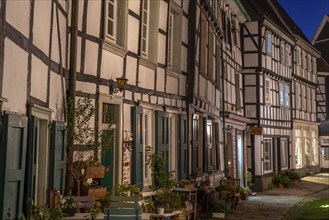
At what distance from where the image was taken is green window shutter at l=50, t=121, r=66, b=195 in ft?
20.7

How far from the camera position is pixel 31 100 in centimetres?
542

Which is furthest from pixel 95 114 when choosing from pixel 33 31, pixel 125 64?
pixel 33 31

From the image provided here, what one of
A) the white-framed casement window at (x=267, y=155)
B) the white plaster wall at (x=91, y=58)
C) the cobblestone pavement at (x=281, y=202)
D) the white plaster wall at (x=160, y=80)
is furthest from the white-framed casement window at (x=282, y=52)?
the white plaster wall at (x=91, y=58)

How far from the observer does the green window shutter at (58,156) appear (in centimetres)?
630

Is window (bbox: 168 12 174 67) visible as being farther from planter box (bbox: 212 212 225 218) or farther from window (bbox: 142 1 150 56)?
planter box (bbox: 212 212 225 218)

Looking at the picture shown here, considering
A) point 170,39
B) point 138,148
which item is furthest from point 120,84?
point 170,39

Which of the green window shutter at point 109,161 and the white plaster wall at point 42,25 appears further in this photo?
the green window shutter at point 109,161

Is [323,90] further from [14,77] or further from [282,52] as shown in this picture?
[14,77]

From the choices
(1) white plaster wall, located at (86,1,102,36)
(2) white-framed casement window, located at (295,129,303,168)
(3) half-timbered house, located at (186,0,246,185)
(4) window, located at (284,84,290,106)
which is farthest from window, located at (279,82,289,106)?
(1) white plaster wall, located at (86,1,102,36)

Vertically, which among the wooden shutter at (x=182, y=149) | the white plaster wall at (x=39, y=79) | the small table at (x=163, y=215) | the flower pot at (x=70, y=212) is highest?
the white plaster wall at (x=39, y=79)

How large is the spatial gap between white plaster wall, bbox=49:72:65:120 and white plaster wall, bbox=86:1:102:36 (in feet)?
4.79

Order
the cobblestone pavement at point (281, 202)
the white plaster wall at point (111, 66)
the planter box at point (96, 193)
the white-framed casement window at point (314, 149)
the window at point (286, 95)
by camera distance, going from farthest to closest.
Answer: the white-framed casement window at point (314, 149)
the window at point (286, 95)
the cobblestone pavement at point (281, 202)
the white plaster wall at point (111, 66)
the planter box at point (96, 193)

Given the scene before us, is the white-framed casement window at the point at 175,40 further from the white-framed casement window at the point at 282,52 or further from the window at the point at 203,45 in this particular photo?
the white-framed casement window at the point at 282,52

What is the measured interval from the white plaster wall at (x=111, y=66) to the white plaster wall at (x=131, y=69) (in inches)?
11.5
